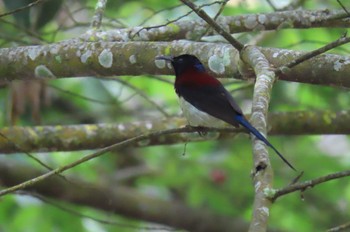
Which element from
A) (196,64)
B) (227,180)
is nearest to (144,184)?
(227,180)

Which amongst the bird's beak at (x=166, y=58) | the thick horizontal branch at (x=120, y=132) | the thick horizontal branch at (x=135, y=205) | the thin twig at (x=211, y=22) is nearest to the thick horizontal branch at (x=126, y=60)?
the bird's beak at (x=166, y=58)

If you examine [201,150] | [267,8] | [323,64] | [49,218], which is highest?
[267,8]

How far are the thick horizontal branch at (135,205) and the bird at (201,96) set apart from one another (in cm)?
223

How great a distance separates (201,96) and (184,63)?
204 mm

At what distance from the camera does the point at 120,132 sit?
16.4 ft

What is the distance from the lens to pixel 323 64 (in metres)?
3.59

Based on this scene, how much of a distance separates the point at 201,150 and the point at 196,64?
2698 mm

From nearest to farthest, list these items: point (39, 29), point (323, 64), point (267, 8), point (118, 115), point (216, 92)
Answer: point (323, 64) → point (216, 92) → point (39, 29) → point (267, 8) → point (118, 115)

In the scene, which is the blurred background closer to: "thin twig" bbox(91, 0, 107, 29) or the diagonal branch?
"thin twig" bbox(91, 0, 107, 29)

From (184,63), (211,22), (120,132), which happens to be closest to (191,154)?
(120,132)

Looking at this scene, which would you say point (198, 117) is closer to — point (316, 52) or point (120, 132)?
point (316, 52)

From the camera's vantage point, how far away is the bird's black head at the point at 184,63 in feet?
12.8

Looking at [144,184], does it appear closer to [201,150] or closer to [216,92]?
[201,150]

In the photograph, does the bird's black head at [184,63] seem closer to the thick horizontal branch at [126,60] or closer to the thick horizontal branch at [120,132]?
the thick horizontal branch at [126,60]
